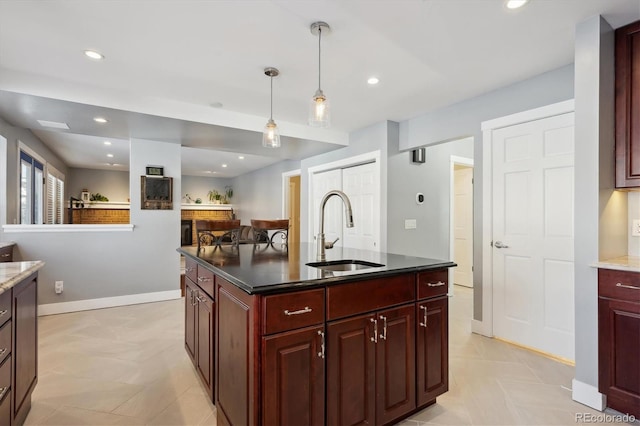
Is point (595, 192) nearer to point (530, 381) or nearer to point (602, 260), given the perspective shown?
point (602, 260)

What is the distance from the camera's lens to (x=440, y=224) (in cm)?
482

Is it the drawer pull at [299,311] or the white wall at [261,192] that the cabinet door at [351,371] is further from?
the white wall at [261,192]

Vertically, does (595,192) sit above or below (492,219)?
above

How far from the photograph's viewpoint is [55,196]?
23.2 feet

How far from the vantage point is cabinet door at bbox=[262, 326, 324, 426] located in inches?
52.6

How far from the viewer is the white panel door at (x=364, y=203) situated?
4405 mm

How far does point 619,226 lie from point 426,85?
1940 millimetres

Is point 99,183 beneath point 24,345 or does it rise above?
→ above

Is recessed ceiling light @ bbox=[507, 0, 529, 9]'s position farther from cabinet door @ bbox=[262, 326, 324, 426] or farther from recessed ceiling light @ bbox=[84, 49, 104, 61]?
recessed ceiling light @ bbox=[84, 49, 104, 61]

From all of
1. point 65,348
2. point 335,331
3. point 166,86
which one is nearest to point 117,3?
point 166,86

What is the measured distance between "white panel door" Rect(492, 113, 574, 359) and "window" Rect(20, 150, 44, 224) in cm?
606

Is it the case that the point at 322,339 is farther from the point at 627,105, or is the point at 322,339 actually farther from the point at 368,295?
the point at 627,105

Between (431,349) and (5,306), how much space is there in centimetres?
219

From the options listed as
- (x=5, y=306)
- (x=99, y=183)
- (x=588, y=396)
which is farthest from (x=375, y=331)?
(x=99, y=183)
